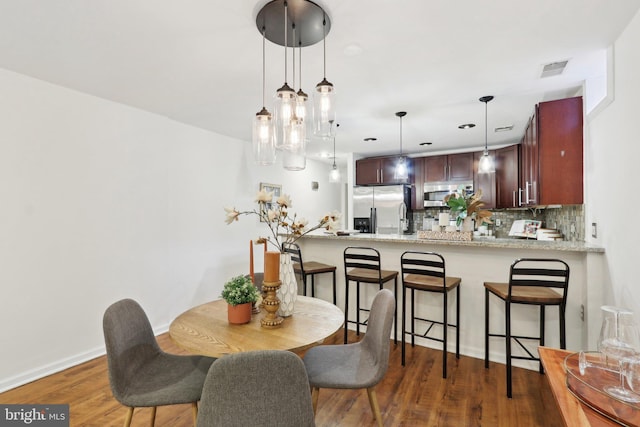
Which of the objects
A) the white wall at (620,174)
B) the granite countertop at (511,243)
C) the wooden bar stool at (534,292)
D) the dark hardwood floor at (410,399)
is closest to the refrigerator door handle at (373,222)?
the granite countertop at (511,243)

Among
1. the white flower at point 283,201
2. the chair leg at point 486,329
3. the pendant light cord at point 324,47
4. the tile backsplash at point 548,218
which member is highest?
the pendant light cord at point 324,47

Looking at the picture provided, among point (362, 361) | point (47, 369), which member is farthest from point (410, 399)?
point (47, 369)

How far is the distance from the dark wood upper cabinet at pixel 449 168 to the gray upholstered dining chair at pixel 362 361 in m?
3.93

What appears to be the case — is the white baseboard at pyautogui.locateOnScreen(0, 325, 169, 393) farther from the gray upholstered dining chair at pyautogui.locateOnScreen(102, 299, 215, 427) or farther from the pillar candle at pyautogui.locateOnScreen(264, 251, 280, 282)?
the pillar candle at pyautogui.locateOnScreen(264, 251, 280, 282)

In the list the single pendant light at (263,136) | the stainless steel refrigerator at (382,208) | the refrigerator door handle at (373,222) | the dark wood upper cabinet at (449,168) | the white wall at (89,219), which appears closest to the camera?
the single pendant light at (263,136)

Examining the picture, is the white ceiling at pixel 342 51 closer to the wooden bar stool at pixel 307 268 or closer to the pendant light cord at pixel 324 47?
the pendant light cord at pixel 324 47

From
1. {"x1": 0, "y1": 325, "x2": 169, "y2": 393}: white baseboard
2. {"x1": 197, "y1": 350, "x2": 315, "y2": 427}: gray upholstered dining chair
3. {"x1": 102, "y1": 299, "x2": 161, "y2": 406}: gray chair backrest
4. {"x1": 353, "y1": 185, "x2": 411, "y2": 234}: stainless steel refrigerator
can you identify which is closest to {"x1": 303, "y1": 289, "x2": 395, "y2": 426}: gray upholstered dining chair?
{"x1": 197, "y1": 350, "x2": 315, "y2": 427}: gray upholstered dining chair

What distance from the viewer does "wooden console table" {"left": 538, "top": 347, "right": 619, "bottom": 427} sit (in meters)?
0.91

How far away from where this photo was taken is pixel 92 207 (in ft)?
9.58

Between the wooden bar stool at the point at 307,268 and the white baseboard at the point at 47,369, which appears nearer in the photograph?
the white baseboard at the point at 47,369

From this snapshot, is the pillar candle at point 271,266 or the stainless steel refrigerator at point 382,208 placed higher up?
the stainless steel refrigerator at point 382,208

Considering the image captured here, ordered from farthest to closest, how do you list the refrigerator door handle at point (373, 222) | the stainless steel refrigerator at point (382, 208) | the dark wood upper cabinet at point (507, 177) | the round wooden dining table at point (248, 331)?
the refrigerator door handle at point (373, 222)
the stainless steel refrigerator at point (382, 208)
the dark wood upper cabinet at point (507, 177)
the round wooden dining table at point (248, 331)

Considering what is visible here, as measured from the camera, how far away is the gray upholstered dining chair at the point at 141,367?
4.64 ft

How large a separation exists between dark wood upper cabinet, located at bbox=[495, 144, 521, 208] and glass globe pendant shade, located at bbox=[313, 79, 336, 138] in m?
3.48
